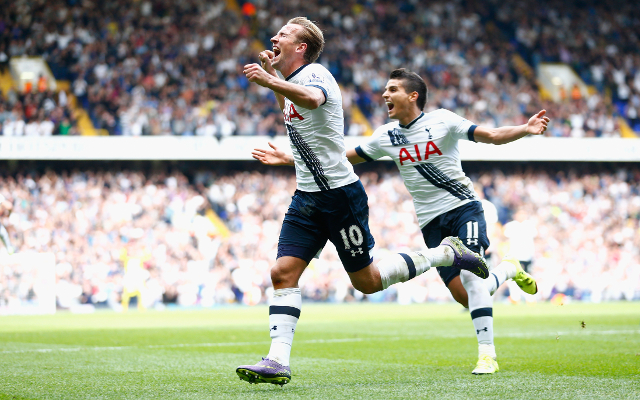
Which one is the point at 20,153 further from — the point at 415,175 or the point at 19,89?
the point at 415,175

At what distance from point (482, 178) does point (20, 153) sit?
14.4 m

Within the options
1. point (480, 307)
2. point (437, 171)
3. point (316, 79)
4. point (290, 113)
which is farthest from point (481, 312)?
point (316, 79)

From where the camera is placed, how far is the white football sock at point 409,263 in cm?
534

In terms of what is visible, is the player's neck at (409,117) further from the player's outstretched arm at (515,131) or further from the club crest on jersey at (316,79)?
the club crest on jersey at (316,79)

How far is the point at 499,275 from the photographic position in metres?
6.63

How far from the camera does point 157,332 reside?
11406mm

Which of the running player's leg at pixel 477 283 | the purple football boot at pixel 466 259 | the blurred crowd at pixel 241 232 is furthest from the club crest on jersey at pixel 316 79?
the blurred crowd at pixel 241 232

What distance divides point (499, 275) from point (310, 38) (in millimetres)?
2737

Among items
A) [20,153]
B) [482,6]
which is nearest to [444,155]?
[20,153]

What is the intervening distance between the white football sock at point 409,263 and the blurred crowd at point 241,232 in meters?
15.2

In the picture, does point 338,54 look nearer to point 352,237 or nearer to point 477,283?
point 477,283

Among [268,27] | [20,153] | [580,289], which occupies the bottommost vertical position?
[580,289]

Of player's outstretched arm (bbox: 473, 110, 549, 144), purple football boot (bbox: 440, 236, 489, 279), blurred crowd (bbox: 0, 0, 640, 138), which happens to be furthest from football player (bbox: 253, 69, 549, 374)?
blurred crowd (bbox: 0, 0, 640, 138)

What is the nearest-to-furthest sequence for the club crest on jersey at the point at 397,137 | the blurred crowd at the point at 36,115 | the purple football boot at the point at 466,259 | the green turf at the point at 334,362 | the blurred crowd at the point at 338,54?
the green turf at the point at 334,362, the purple football boot at the point at 466,259, the club crest on jersey at the point at 397,137, the blurred crowd at the point at 36,115, the blurred crowd at the point at 338,54
